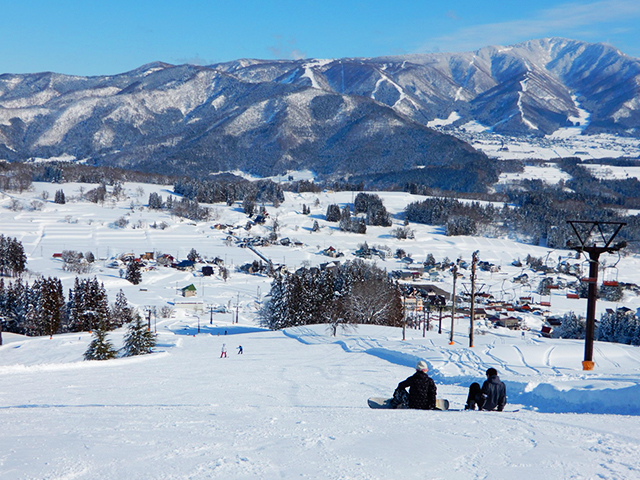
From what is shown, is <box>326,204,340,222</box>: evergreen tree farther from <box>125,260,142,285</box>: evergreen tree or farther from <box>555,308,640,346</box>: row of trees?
<box>555,308,640,346</box>: row of trees

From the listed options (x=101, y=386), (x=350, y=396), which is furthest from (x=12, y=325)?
(x=350, y=396)

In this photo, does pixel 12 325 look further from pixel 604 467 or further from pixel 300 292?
pixel 604 467

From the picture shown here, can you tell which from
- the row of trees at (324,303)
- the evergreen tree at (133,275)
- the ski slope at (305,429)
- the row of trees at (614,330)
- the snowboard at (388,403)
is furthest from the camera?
the evergreen tree at (133,275)

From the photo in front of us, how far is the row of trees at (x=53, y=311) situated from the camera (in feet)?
151

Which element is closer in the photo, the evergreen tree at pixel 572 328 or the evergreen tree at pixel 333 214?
the evergreen tree at pixel 572 328

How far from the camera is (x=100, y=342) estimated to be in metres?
24.5

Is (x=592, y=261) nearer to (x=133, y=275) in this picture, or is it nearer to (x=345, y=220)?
(x=133, y=275)

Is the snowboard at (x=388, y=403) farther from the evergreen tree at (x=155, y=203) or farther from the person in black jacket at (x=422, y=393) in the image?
the evergreen tree at (x=155, y=203)

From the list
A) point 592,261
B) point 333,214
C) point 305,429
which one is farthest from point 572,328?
point 333,214

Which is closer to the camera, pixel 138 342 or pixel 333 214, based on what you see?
pixel 138 342

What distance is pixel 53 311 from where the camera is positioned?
4659 cm

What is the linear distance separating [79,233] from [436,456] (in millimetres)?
119508

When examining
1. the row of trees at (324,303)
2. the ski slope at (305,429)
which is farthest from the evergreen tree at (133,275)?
the ski slope at (305,429)

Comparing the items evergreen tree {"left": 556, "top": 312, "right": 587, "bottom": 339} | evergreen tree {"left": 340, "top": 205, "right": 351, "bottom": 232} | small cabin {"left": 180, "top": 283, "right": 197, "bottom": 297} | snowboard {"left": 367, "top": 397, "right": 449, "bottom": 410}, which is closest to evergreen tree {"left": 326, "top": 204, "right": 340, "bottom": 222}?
evergreen tree {"left": 340, "top": 205, "right": 351, "bottom": 232}
